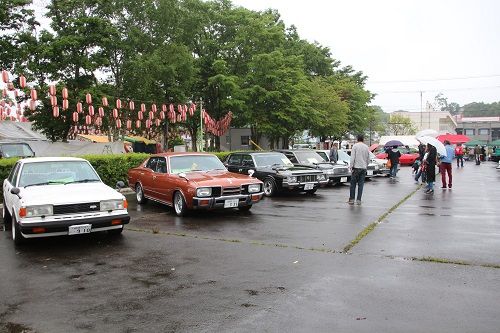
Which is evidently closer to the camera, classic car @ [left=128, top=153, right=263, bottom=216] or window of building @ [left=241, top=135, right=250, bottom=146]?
classic car @ [left=128, top=153, right=263, bottom=216]

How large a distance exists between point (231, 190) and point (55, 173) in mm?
→ 3619

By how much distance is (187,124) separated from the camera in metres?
37.3

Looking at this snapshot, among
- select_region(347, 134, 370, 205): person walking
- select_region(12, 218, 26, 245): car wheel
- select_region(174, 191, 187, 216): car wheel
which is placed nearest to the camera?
select_region(12, 218, 26, 245): car wheel

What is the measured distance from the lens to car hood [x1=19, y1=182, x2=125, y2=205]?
6.66 metres

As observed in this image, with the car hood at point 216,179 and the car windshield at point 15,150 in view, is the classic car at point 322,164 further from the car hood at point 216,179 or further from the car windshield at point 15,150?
the car windshield at point 15,150

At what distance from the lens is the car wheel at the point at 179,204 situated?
959 cm

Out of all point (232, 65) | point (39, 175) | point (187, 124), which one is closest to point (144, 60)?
point (232, 65)

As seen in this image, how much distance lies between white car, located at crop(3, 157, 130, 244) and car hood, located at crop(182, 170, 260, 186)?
2247 millimetres

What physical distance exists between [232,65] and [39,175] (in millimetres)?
25793

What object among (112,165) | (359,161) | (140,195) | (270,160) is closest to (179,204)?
(140,195)

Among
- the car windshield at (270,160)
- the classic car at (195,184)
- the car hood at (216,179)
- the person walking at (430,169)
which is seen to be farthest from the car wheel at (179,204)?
the person walking at (430,169)

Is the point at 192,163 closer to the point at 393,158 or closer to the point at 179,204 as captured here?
the point at 179,204

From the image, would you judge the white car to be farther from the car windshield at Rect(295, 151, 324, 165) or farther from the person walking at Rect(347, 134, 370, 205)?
the car windshield at Rect(295, 151, 324, 165)

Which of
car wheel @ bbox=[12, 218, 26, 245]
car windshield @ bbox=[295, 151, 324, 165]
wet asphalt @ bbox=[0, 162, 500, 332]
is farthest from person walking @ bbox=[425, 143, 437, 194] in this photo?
car wheel @ bbox=[12, 218, 26, 245]
